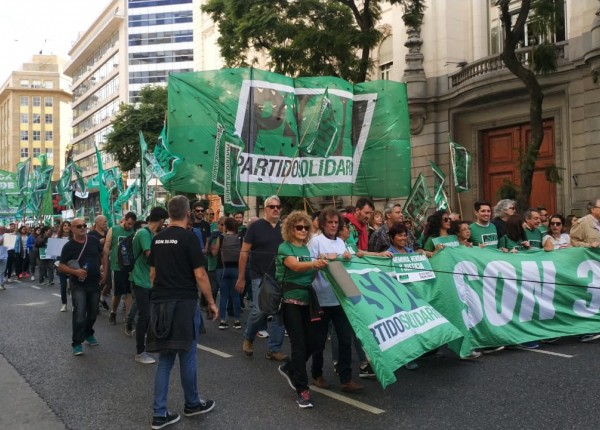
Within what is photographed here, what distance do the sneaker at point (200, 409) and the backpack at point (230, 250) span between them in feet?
13.9

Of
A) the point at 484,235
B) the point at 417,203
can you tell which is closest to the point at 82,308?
the point at 484,235

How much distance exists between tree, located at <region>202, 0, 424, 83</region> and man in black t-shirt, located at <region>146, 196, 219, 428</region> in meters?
14.1

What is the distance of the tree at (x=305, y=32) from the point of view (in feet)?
61.0

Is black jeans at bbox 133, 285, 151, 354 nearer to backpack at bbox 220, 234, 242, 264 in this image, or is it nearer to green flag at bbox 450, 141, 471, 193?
backpack at bbox 220, 234, 242, 264

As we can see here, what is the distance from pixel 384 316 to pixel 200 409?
1814mm

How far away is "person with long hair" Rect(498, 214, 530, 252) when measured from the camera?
318 inches

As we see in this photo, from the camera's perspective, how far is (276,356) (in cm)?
693

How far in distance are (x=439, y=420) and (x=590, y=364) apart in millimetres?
2526

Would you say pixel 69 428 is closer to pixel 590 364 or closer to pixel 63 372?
pixel 63 372

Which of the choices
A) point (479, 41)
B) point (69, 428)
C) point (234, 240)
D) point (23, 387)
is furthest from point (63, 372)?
point (479, 41)

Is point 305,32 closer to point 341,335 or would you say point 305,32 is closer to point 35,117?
point 341,335

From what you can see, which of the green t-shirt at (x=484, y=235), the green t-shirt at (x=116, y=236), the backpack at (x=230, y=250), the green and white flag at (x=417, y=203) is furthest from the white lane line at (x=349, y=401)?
the green and white flag at (x=417, y=203)

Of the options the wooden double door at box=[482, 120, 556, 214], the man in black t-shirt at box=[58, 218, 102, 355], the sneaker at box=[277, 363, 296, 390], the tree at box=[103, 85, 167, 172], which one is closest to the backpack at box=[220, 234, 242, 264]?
the man in black t-shirt at box=[58, 218, 102, 355]

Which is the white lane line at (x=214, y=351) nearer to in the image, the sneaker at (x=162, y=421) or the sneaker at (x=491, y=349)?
the sneaker at (x=162, y=421)
